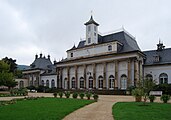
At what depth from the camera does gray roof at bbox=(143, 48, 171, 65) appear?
142ft

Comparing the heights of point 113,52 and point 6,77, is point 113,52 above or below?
above

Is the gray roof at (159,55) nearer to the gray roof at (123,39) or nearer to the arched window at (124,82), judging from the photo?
the gray roof at (123,39)

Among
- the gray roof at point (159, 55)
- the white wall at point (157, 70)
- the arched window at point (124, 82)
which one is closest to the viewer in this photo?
the white wall at point (157, 70)

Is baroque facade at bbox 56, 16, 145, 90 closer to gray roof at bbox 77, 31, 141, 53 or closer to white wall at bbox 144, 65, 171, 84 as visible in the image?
gray roof at bbox 77, 31, 141, 53

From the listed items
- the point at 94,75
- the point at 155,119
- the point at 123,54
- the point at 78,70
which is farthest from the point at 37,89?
the point at 155,119

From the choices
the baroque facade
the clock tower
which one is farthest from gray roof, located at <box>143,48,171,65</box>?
the clock tower

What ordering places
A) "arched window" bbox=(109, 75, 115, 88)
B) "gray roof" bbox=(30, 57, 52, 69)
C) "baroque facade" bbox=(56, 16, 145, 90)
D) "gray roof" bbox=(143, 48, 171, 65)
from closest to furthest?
"baroque facade" bbox=(56, 16, 145, 90) < "gray roof" bbox=(143, 48, 171, 65) < "arched window" bbox=(109, 75, 115, 88) < "gray roof" bbox=(30, 57, 52, 69)

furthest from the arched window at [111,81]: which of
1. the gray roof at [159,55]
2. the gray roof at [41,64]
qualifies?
the gray roof at [41,64]

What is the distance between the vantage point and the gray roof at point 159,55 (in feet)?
142

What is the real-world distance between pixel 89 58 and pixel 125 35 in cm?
929

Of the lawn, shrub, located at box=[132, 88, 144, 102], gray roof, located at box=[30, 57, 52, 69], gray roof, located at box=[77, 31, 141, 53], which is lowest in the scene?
the lawn

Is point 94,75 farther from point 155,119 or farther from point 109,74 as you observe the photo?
point 155,119

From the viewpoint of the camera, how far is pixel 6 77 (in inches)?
1567

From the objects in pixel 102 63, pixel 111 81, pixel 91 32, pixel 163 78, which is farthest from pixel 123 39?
pixel 163 78
